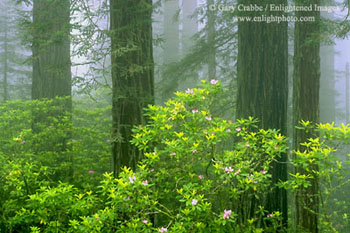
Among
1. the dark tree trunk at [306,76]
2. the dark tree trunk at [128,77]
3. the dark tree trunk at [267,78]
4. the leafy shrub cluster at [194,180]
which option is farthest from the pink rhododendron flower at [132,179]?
the dark tree trunk at [306,76]

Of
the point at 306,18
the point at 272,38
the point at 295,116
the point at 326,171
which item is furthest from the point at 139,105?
the point at 306,18

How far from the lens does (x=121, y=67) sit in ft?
14.8

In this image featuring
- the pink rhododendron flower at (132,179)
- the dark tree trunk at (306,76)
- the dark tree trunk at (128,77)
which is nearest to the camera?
the pink rhododendron flower at (132,179)

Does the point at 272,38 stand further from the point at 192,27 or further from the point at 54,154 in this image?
the point at 192,27

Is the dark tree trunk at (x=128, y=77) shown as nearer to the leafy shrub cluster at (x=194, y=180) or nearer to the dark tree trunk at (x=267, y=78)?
the leafy shrub cluster at (x=194, y=180)

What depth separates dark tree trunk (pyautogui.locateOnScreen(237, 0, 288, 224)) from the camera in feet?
15.0

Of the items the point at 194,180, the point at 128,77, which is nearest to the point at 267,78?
the point at 194,180

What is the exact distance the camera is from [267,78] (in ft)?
15.2

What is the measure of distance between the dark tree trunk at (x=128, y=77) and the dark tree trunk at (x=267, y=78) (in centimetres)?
138

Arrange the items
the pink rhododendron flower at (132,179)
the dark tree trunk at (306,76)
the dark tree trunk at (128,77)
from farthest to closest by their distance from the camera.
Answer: the dark tree trunk at (306,76), the dark tree trunk at (128,77), the pink rhododendron flower at (132,179)

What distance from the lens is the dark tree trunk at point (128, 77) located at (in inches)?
179

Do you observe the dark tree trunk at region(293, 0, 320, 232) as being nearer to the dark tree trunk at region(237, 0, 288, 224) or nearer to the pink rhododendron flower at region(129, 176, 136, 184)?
the dark tree trunk at region(237, 0, 288, 224)

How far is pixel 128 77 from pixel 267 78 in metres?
1.94

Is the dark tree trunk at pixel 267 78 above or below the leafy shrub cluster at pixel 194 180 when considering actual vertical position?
above
